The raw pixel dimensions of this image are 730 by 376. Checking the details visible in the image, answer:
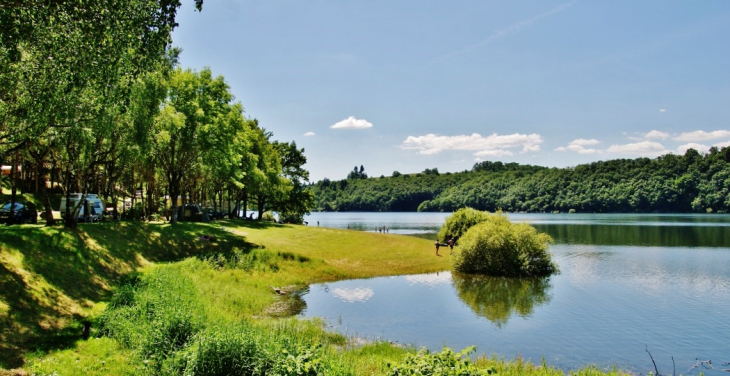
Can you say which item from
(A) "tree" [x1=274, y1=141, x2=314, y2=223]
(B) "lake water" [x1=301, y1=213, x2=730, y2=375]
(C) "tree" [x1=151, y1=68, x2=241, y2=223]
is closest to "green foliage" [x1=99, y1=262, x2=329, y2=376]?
(B) "lake water" [x1=301, y1=213, x2=730, y2=375]

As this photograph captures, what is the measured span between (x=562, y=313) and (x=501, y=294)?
19.1 ft

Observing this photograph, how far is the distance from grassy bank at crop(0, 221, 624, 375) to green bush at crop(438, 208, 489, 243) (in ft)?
58.8

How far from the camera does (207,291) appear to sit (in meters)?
24.3

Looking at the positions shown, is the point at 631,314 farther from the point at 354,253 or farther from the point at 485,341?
the point at 354,253

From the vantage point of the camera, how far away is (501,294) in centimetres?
3141

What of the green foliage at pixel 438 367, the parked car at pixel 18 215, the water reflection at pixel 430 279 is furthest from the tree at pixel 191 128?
the green foliage at pixel 438 367

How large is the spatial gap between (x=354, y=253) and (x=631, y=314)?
25.3 meters

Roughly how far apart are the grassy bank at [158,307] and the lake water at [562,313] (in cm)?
304

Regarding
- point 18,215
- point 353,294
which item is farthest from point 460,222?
point 18,215

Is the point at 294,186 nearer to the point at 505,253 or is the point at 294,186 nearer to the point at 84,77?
the point at 505,253

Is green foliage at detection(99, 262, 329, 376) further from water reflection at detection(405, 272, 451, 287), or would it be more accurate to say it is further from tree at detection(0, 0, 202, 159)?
water reflection at detection(405, 272, 451, 287)

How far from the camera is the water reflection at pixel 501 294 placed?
2620cm

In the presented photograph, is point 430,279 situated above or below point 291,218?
below

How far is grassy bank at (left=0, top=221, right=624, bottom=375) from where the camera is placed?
1211 cm
